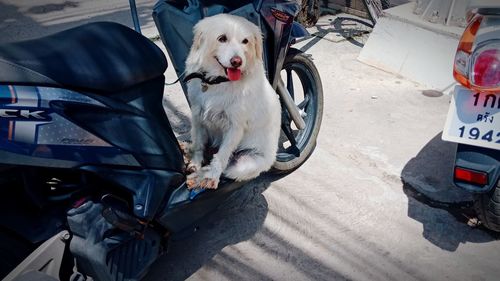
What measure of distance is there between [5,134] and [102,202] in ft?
1.57

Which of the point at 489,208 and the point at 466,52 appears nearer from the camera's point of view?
the point at 466,52

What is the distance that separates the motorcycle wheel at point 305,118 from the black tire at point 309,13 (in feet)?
10.3

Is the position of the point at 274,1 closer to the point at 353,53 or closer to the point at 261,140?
the point at 261,140

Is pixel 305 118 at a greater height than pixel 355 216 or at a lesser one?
greater

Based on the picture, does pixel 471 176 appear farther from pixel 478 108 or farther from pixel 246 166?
pixel 246 166

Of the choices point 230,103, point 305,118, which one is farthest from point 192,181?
point 305,118

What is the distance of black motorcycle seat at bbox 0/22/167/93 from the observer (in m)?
1.45

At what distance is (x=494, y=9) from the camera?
2.06m

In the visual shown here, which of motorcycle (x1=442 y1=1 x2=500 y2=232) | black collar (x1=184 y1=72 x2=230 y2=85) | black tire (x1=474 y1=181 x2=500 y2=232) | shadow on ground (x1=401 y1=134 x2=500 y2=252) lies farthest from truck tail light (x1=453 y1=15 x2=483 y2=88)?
black collar (x1=184 y1=72 x2=230 y2=85)

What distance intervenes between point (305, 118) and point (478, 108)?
1.32 m

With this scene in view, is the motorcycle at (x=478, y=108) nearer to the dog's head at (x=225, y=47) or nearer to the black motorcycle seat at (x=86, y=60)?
the dog's head at (x=225, y=47)

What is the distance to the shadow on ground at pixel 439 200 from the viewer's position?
8.44ft

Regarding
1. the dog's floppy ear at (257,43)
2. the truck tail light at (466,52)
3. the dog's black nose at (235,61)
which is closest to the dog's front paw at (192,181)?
the dog's black nose at (235,61)

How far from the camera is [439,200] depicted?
286 cm
